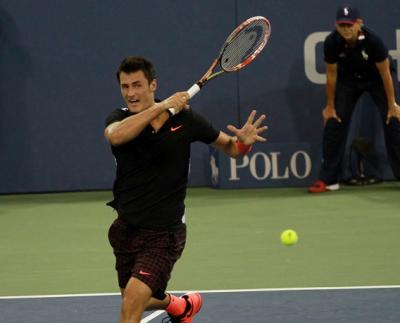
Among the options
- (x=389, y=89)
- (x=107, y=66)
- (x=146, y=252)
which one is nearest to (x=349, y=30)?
(x=389, y=89)

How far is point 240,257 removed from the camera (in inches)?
316

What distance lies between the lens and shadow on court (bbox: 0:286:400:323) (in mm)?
6156

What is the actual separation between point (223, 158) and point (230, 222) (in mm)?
2049

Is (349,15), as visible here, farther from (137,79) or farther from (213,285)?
(137,79)

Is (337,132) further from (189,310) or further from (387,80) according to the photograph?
(189,310)

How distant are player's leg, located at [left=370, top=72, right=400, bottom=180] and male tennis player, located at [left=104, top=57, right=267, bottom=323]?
5.58 metres

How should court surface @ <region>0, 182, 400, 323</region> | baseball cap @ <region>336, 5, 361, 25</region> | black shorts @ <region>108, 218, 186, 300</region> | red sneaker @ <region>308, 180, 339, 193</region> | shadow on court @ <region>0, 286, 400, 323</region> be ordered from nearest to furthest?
1. black shorts @ <region>108, 218, 186, 300</region>
2. shadow on court @ <region>0, 286, 400, 323</region>
3. court surface @ <region>0, 182, 400, 323</region>
4. baseball cap @ <region>336, 5, 361, 25</region>
5. red sneaker @ <region>308, 180, 339, 193</region>

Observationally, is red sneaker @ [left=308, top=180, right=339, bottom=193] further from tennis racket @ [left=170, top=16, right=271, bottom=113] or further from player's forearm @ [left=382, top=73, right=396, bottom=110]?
tennis racket @ [left=170, top=16, right=271, bottom=113]

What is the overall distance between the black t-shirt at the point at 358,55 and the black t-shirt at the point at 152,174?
17.7ft

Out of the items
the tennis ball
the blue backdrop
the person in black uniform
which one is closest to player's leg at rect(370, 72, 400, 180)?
the person in black uniform

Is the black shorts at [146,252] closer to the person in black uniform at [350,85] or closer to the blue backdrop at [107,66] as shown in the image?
the person in black uniform at [350,85]

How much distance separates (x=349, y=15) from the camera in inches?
412

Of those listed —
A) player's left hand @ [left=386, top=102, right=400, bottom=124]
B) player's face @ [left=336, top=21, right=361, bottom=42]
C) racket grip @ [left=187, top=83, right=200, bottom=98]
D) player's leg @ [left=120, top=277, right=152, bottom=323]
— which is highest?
racket grip @ [left=187, top=83, right=200, bottom=98]

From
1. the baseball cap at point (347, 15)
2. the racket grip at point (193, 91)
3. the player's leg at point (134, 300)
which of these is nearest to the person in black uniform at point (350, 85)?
the baseball cap at point (347, 15)
